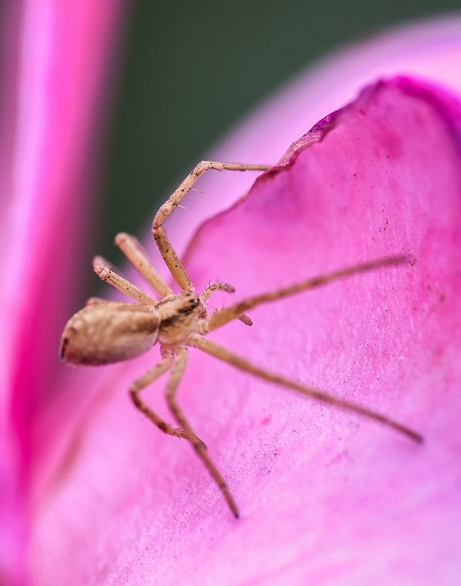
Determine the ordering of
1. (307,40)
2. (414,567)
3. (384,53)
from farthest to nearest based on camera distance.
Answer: (307,40), (384,53), (414,567)

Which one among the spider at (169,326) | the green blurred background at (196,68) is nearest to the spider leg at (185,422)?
the spider at (169,326)

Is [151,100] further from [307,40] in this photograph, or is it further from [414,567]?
[414,567]

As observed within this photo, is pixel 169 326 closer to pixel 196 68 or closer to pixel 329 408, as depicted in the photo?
pixel 329 408

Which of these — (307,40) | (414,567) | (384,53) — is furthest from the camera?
(307,40)

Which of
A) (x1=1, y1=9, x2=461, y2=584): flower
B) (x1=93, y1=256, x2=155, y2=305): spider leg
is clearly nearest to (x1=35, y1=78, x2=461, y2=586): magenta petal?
(x1=1, y1=9, x2=461, y2=584): flower

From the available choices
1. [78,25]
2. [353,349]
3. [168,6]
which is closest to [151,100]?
[168,6]

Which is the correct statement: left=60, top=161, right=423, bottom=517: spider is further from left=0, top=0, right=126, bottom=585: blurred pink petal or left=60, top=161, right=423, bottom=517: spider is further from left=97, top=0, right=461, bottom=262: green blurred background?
left=97, top=0, right=461, bottom=262: green blurred background
